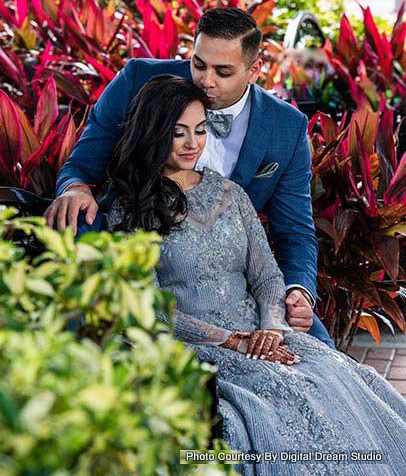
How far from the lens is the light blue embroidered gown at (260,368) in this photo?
9.37ft

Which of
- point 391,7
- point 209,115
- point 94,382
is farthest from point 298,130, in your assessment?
point 391,7

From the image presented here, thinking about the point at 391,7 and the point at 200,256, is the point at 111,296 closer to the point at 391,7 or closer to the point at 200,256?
the point at 200,256

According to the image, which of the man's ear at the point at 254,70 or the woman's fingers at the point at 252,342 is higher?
the man's ear at the point at 254,70

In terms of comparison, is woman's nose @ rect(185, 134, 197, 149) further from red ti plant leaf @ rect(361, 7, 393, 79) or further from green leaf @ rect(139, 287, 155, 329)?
red ti plant leaf @ rect(361, 7, 393, 79)

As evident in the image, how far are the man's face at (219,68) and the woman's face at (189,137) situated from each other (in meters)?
0.17

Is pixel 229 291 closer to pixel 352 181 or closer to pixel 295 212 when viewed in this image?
pixel 295 212

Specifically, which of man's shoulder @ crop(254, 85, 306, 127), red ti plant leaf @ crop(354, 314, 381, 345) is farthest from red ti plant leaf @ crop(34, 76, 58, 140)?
red ti plant leaf @ crop(354, 314, 381, 345)

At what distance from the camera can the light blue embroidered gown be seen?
286cm

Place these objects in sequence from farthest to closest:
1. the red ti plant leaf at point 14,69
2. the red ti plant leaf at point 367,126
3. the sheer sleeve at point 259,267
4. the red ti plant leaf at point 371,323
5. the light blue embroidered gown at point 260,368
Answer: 1. the red ti plant leaf at point 14,69
2. the red ti plant leaf at point 371,323
3. the red ti plant leaf at point 367,126
4. the sheer sleeve at point 259,267
5. the light blue embroidered gown at point 260,368

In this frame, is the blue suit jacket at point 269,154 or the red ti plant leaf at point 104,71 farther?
the red ti plant leaf at point 104,71

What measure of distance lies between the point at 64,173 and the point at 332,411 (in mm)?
1185

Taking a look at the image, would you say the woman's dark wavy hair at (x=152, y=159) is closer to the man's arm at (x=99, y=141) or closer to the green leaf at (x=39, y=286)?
the man's arm at (x=99, y=141)

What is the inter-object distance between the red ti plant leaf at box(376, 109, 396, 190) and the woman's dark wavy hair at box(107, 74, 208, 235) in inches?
38.4

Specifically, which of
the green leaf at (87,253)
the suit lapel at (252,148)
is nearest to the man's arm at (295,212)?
the suit lapel at (252,148)
